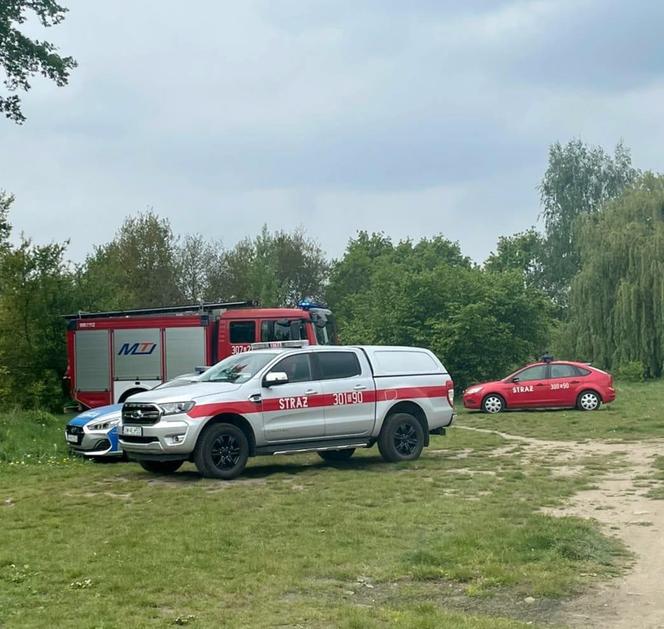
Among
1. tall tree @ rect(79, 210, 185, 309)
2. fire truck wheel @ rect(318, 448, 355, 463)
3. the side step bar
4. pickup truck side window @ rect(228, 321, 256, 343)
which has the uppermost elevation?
tall tree @ rect(79, 210, 185, 309)

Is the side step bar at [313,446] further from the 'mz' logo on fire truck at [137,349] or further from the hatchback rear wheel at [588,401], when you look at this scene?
the hatchback rear wheel at [588,401]

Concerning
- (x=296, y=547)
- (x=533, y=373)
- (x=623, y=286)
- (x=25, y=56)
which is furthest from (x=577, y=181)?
(x=296, y=547)

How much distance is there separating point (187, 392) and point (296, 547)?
5.04 m

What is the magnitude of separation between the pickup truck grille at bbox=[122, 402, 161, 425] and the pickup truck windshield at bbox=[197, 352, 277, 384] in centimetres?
126

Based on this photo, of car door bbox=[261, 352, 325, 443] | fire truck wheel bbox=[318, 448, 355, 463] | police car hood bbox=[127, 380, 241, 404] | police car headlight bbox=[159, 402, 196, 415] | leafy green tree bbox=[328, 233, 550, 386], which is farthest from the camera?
leafy green tree bbox=[328, 233, 550, 386]

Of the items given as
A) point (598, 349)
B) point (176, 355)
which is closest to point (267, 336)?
point (176, 355)

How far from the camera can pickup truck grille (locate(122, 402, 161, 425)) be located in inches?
520

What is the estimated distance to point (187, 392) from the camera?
44.1 ft

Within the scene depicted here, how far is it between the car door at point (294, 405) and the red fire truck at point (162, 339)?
8947 millimetres

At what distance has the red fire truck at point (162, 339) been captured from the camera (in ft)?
77.9

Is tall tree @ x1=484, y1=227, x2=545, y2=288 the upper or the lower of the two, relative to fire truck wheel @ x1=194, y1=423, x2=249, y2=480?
upper

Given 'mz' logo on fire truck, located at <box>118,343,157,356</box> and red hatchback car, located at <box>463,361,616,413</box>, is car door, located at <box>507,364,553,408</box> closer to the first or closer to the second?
red hatchback car, located at <box>463,361,616,413</box>

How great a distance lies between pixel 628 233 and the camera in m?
41.9

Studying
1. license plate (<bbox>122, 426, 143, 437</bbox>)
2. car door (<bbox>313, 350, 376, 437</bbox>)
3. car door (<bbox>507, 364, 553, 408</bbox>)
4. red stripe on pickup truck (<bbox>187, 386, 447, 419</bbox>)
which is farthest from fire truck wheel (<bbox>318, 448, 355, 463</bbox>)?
car door (<bbox>507, 364, 553, 408</bbox>)
